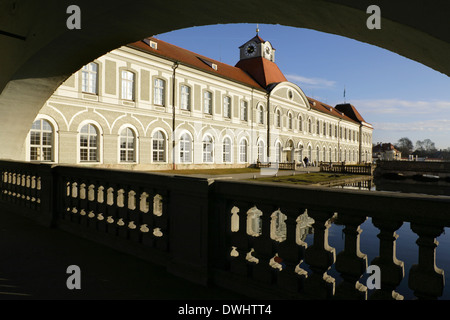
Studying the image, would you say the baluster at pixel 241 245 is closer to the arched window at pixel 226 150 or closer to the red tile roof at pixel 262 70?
the arched window at pixel 226 150

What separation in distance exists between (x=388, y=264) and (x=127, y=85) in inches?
841

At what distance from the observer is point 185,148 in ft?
83.0

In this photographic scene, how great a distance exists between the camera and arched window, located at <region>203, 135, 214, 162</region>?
27.2 metres

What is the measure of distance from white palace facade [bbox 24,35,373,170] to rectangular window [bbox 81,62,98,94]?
0.06 m

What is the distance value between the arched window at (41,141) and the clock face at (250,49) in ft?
95.4

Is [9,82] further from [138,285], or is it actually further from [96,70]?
[96,70]

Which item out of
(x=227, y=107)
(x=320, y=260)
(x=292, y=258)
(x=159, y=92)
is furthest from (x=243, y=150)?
(x=320, y=260)

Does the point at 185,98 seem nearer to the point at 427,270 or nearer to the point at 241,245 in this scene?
the point at 241,245

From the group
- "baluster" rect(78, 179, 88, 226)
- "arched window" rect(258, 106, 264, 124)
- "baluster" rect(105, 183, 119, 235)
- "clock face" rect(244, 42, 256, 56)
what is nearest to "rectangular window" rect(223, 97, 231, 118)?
"arched window" rect(258, 106, 264, 124)

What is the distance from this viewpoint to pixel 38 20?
5168 mm

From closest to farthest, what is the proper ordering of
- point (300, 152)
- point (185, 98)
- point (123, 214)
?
1. point (123, 214)
2. point (185, 98)
3. point (300, 152)

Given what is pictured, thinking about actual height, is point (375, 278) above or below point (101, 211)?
below

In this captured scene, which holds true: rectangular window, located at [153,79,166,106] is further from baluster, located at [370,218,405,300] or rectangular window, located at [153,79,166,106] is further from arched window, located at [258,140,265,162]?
baluster, located at [370,218,405,300]

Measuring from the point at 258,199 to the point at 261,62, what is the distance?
121 ft
